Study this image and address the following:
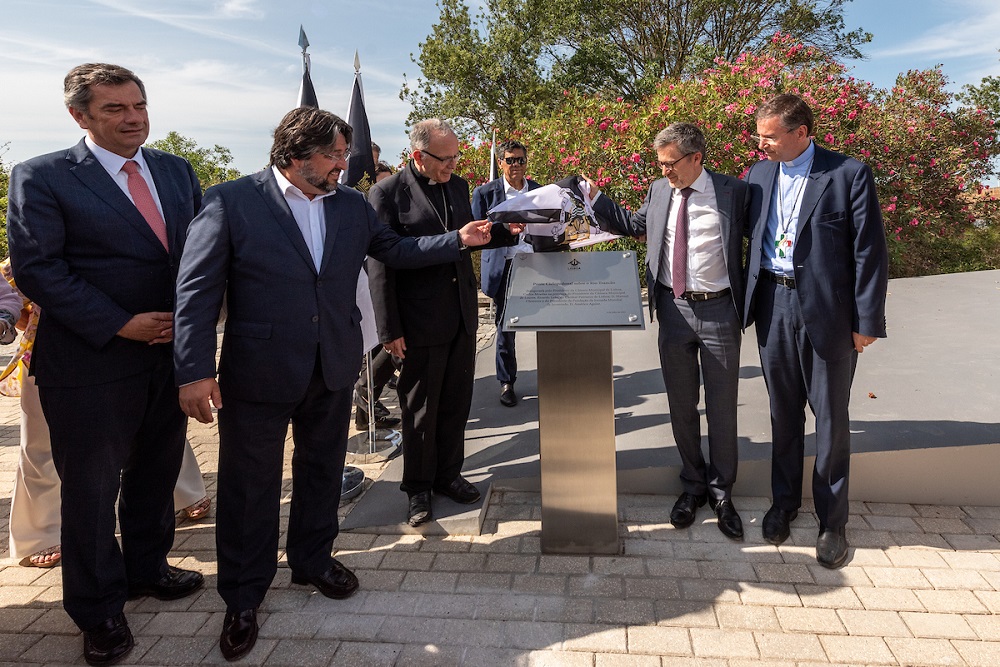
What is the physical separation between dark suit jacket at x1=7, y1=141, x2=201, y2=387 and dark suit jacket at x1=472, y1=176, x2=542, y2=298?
285cm

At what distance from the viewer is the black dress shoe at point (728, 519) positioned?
10.1ft

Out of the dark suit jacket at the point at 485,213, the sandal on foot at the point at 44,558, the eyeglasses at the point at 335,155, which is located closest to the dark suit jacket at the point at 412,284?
the eyeglasses at the point at 335,155

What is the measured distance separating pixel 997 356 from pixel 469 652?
468cm

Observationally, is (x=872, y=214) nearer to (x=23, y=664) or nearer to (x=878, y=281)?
(x=878, y=281)

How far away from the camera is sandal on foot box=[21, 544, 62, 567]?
122 inches

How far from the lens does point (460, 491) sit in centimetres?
351

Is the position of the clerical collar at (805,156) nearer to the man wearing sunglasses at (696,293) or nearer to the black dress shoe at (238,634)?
the man wearing sunglasses at (696,293)

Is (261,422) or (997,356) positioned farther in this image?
(997,356)

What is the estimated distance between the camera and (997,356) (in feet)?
15.9

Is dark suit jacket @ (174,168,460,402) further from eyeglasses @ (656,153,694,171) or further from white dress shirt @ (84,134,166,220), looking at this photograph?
eyeglasses @ (656,153,694,171)

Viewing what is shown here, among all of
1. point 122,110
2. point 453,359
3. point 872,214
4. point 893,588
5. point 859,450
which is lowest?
point 893,588

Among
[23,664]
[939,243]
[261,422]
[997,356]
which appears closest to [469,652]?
[261,422]

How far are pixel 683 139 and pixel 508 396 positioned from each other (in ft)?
8.66

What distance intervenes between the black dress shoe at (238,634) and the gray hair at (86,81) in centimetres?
197
